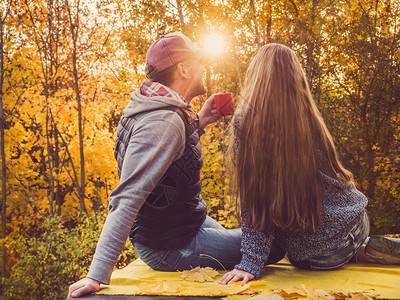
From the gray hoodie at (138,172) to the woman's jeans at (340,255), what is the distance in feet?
3.13

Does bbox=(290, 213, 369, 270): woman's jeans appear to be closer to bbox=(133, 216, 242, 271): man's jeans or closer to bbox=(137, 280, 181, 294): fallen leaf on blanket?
bbox=(133, 216, 242, 271): man's jeans

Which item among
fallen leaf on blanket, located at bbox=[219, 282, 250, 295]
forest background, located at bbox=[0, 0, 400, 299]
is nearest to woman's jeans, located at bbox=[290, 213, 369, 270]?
fallen leaf on blanket, located at bbox=[219, 282, 250, 295]

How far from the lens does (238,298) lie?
1576mm

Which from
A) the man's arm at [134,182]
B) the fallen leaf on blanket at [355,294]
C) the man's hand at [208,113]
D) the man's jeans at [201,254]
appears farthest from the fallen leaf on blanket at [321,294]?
the man's hand at [208,113]

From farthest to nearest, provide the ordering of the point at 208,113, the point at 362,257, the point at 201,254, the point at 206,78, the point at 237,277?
the point at 206,78
the point at 208,113
the point at 362,257
the point at 201,254
the point at 237,277

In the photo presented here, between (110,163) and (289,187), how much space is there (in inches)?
349

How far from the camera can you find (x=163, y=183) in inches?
72.2

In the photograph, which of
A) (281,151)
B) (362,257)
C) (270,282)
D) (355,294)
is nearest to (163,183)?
(281,151)

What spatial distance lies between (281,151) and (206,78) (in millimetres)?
4443

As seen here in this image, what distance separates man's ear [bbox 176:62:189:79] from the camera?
2.11 metres

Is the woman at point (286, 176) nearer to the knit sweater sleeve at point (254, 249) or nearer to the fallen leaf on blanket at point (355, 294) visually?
the knit sweater sleeve at point (254, 249)

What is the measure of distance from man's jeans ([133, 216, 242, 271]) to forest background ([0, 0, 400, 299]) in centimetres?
278

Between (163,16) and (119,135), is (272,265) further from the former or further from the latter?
(163,16)

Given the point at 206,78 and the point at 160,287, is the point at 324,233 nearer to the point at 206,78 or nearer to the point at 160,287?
the point at 160,287
